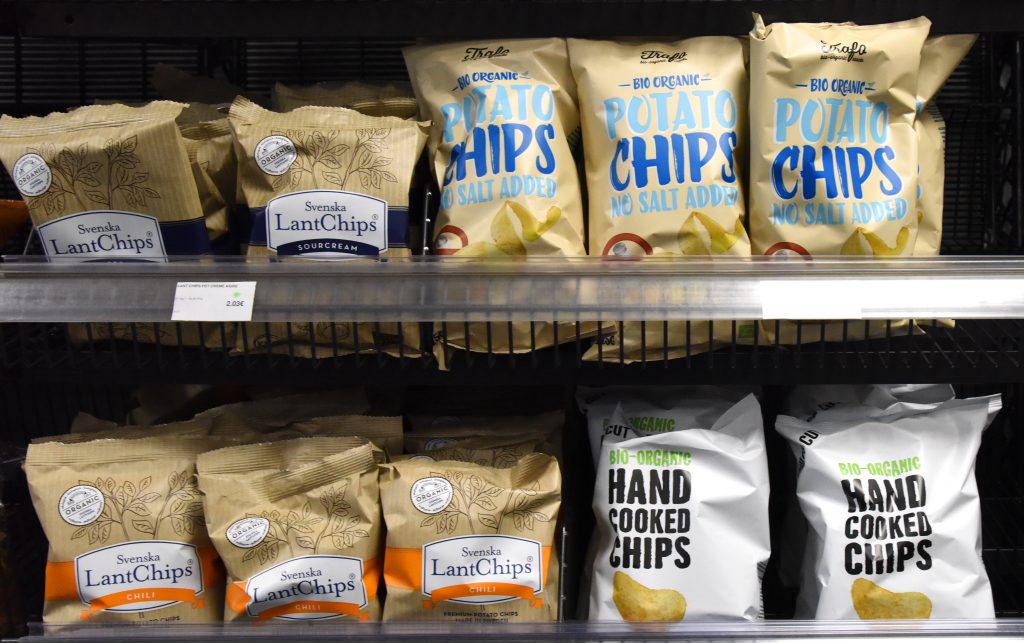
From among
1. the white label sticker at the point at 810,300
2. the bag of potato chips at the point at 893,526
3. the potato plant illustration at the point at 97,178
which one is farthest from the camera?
the bag of potato chips at the point at 893,526

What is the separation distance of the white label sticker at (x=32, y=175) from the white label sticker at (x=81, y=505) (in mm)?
399

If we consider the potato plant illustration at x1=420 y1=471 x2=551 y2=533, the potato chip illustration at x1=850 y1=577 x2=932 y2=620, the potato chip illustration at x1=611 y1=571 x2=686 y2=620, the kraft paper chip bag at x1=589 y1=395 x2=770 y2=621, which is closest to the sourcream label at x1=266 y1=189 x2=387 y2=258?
the potato plant illustration at x1=420 y1=471 x2=551 y2=533

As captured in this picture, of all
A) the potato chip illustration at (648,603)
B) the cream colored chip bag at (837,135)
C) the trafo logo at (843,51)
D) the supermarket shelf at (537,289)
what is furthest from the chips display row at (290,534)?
the trafo logo at (843,51)

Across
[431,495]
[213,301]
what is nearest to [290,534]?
[431,495]

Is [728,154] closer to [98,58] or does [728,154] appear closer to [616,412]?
[616,412]

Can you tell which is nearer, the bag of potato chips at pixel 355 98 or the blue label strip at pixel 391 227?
the blue label strip at pixel 391 227

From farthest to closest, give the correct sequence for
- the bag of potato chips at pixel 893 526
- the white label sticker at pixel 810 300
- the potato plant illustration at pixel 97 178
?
the bag of potato chips at pixel 893 526
the potato plant illustration at pixel 97 178
the white label sticker at pixel 810 300

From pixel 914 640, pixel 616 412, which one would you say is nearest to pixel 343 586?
pixel 616 412

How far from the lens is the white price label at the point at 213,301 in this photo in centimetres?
100

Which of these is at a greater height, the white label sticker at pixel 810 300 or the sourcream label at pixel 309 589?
the white label sticker at pixel 810 300

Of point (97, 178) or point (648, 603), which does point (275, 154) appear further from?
point (648, 603)

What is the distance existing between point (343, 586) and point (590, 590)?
355 mm

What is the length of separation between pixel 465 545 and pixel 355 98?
2.18ft

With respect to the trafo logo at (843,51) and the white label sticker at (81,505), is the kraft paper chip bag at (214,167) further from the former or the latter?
the trafo logo at (843,51)
